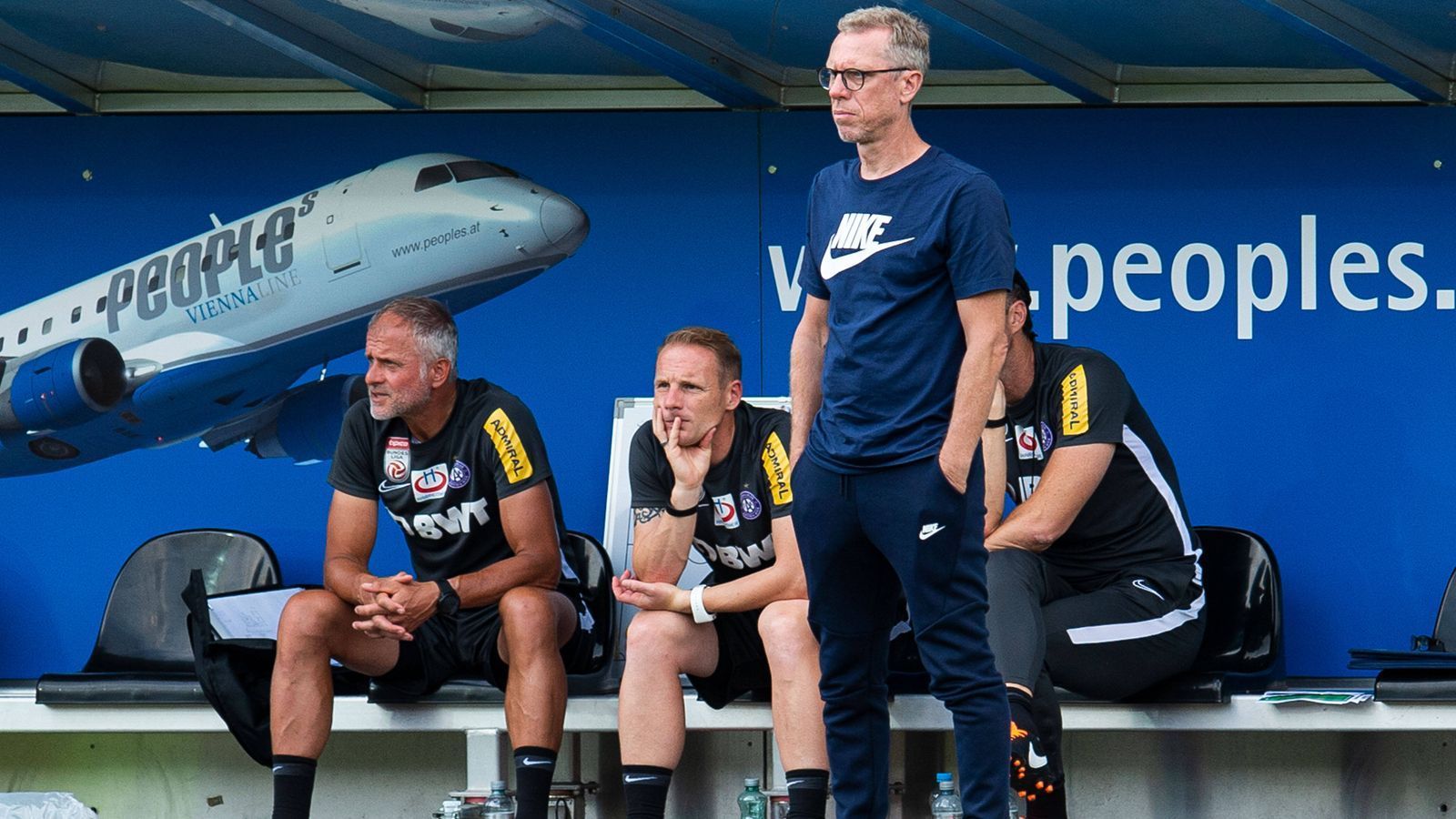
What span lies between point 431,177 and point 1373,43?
2.52 m

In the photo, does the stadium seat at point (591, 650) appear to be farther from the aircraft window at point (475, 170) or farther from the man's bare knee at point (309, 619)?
the aircraft window at point (475, 170)

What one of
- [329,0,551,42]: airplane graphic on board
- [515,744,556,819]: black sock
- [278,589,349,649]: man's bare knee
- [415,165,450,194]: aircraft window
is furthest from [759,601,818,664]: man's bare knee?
[415,165,450,194]: aircraft window

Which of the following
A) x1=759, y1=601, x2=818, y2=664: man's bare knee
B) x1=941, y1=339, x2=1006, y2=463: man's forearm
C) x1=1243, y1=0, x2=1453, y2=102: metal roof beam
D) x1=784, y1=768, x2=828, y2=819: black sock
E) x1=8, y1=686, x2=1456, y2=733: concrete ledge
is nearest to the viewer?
x1=941, y1=339, x2=1006, y2=463: man's forearm

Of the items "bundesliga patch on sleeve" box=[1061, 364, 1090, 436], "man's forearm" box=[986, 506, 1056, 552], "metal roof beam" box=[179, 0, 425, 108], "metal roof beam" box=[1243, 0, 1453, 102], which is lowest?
"man's forearm" box=[986, 506, 1056, 552]

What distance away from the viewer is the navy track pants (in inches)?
102

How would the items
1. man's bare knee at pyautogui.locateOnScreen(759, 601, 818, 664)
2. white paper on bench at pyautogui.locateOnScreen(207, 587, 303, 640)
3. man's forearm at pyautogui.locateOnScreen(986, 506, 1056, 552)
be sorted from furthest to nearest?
white paper on bench at pyautogui.locateOnScreen(207, 587, 303, 640)
man's forearm at pyautogui.locateOnScreen(986, 506, 1056, 552)
man's bare knee at pyautogui.locateOnScreen(759, 601, 818, 664)

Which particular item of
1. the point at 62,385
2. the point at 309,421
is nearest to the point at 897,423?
the point at 309,421

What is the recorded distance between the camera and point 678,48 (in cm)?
416

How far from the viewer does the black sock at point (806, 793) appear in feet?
10.6

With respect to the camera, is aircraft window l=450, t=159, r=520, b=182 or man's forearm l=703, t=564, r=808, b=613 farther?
aircraft window l=450, t=159, r=520, b=182

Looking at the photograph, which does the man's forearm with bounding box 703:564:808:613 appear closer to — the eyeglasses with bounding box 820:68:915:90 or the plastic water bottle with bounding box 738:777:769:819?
the plastic water bottle with bounding box 738:777:769:819

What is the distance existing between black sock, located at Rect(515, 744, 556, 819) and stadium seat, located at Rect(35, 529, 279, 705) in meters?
1.35

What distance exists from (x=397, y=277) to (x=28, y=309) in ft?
3.55

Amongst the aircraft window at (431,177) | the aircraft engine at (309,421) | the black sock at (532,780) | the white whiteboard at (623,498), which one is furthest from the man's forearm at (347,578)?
the aircraft window at (431,177)
